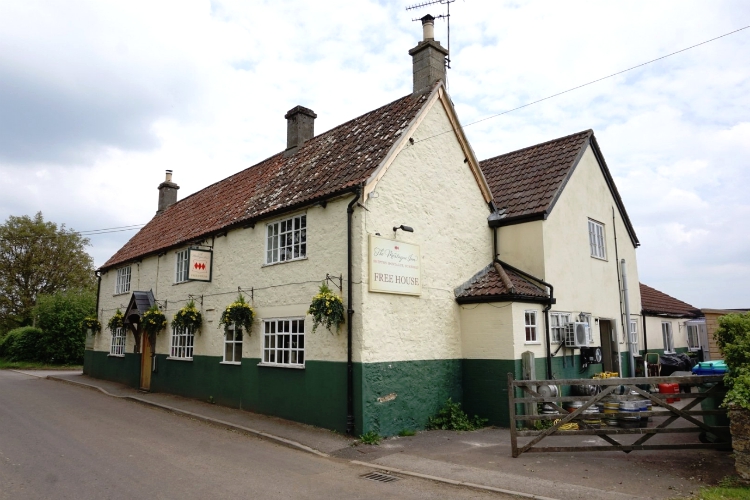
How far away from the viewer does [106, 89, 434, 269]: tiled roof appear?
42.4 feet

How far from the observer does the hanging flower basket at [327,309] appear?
11156mm

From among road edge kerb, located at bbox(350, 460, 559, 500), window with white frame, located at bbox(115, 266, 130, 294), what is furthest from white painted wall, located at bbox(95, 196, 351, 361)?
window with white frame, located at bbox(115, 266, 130, 294)

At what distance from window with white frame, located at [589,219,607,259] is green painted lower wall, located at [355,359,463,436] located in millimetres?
6694

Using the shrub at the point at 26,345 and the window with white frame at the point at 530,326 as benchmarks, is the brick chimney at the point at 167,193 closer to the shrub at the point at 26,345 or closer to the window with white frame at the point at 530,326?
the shrub at the point at 26,345

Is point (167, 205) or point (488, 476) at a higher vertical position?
point (167, 205)

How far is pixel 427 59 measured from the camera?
578 inches

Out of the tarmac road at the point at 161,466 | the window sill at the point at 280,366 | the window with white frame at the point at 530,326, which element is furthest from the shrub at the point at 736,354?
the window sill at the point at 280,366

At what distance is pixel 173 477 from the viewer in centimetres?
810

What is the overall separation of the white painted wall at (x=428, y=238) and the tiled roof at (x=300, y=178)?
738 millimetres

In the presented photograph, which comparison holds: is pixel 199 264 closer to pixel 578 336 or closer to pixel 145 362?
pixel 145 362

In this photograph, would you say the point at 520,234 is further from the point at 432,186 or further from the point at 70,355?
the point at 70,355

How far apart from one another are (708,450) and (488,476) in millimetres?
4543

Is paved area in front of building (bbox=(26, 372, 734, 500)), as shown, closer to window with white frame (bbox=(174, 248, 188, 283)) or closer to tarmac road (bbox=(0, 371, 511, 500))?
tarmac road (bbox=(0, 371, 511, 500))

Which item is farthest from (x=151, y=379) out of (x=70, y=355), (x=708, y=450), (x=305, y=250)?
(x=70, y=355)
